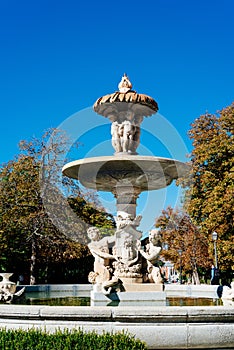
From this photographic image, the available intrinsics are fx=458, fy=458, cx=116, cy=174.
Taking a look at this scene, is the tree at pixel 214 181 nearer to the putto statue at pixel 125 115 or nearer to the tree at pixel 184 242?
the tree at pixel 184 242

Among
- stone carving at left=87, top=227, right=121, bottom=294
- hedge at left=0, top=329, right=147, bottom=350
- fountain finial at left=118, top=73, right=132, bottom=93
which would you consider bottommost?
hedge at left=0, top=329, right=147, bottom=350

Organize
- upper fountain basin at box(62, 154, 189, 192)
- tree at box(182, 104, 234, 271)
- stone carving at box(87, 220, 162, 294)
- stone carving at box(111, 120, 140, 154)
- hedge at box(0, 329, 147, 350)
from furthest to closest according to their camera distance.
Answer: tree at box(182, 104, 234, 271), stone carving at box(111, 120, 140, 154), stone carving at box(87, 220, 162, 294), upper fountain basin at box(62, 154, 189, 192), hedge at box(0, 329, 147, 350)

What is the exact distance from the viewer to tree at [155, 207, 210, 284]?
34.5m

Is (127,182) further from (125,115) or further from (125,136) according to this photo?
(125,115)

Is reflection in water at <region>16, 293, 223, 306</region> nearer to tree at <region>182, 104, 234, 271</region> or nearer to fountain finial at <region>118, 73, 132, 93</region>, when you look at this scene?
fountain finial at <region>118, 73, 132, 93</region>

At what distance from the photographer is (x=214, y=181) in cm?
2681

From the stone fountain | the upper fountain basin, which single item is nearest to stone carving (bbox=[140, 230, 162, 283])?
the stone fountain

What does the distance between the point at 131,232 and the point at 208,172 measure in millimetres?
16997

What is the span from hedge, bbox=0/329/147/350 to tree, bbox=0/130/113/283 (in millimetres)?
22350

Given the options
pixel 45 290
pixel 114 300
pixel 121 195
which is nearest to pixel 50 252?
pixel 45 290

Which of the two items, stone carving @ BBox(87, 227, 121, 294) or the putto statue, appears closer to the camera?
stone carving @ BBox(87, 227, 121, 294)

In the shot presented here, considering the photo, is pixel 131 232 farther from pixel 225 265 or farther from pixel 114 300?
pixel 225 265

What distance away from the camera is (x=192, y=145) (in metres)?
29.9

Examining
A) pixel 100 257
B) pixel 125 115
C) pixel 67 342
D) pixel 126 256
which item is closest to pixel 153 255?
pixel 126 256
